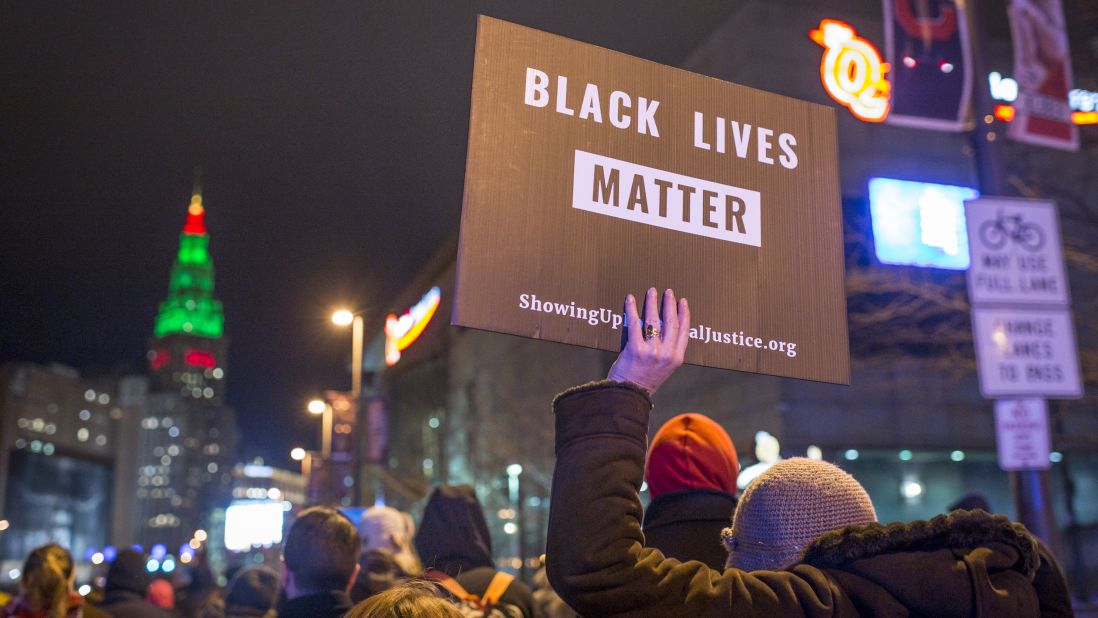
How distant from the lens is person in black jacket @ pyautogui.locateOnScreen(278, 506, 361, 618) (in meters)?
4.28

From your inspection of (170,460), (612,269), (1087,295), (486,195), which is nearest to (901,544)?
(612,269)

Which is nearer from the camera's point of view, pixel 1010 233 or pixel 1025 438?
pixel 1025 438

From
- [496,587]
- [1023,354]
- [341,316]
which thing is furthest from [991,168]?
[341,316]

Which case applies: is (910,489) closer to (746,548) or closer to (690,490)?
(690,490)

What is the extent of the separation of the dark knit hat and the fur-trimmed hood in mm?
6062

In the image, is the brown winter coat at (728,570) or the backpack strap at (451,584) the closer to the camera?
the brown winter coat at (728,570)

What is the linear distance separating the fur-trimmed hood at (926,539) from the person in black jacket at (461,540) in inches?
115

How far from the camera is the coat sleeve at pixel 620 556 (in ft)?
6.88

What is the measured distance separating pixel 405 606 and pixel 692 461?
61.4 inches

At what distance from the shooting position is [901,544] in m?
2.27

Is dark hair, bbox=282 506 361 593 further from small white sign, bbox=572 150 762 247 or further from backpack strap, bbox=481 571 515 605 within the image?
small white sign, bbox=572 150 762 247

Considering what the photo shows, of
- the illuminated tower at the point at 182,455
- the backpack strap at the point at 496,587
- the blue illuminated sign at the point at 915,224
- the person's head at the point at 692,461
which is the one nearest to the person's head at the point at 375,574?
the backpack strap at the point at 496,587

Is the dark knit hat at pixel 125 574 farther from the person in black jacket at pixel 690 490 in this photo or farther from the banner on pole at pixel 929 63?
the banner on pole at pixel 929 63

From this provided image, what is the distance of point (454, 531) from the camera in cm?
523
